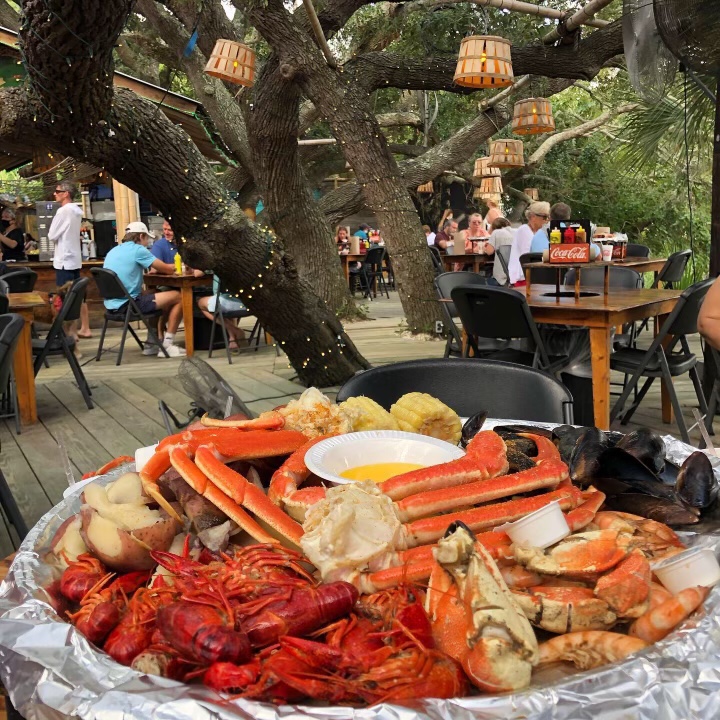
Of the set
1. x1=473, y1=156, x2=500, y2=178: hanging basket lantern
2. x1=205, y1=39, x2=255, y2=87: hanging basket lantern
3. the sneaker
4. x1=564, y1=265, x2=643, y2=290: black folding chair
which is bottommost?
the sneaker

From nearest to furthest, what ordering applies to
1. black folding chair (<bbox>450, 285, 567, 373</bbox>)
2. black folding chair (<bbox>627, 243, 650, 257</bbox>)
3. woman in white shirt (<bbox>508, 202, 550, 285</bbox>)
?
black folding chair (<bbox>450, 285, 567, 373</bbox>) → woman in white shirt (<bbox>508, 202, 550, 285</bbox>) → black folding chair (<bbox>627, 243, 650, 257</bbox>)

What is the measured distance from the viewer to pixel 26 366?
5047 millimetres

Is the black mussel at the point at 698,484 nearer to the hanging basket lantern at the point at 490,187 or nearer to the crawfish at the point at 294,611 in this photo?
the crawfish at the point at 294,611

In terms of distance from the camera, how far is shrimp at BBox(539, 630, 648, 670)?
2.43 ft

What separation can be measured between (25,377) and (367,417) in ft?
14.3

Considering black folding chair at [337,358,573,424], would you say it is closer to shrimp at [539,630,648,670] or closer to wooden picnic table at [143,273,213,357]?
shrimp at [539,630,648,670]

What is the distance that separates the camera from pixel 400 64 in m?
8.59

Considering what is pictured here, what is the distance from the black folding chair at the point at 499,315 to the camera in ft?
13.5

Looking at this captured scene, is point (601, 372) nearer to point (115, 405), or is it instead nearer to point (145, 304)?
point (115, 405)

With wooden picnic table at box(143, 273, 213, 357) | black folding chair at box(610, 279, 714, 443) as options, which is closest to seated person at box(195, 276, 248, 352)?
wooden picnic table at box(143, 273, 213, 357)

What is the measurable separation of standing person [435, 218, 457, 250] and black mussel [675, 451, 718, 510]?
497 inches

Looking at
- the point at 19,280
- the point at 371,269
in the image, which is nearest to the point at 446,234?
the point at 371,269

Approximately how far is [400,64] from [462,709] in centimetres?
887

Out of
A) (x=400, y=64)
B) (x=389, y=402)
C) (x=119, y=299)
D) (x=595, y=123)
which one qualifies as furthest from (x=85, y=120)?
(x=595, y=123)
